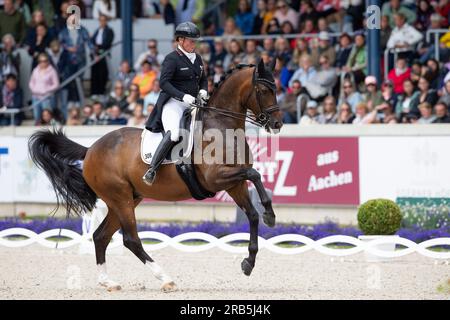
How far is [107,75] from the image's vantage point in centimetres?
2141

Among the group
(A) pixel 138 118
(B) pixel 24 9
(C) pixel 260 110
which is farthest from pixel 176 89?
(B) pixel 24 9

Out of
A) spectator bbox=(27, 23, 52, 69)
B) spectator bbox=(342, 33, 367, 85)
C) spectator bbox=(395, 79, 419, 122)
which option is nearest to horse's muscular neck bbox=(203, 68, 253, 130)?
spectator bbox=(395, 79, 419, 122)

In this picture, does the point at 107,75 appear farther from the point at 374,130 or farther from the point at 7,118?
→ the point at 374,130

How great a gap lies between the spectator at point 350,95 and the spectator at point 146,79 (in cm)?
385

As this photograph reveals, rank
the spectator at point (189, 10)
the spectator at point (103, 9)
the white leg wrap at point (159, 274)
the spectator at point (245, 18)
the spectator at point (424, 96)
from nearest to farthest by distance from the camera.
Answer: the white leg wrap at point (159, 274) < the spectator at point (424, 96) < the spectator at point (189, 10) < the spectator at point (245, 18) < the spectator at point (103, 9)

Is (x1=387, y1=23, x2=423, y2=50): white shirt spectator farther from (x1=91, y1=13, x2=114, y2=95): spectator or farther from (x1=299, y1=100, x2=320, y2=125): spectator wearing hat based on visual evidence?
(x1=91, y1=13, x2=114, y2=95): spectator

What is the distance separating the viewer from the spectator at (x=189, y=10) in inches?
827

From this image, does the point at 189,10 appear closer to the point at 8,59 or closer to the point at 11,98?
the point at 8,59

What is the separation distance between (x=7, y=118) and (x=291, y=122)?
251 inches

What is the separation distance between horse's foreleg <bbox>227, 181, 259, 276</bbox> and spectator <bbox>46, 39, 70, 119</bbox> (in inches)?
434

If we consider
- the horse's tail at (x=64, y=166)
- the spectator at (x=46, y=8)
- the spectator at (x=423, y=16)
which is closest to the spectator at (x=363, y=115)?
the spectator at (x=423, y=16)

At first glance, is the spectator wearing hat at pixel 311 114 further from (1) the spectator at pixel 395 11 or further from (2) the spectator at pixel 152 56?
(2) the spectator at pixel 152 56

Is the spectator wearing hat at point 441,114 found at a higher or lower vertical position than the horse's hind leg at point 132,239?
higher

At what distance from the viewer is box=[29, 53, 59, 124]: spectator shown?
20.6 m
